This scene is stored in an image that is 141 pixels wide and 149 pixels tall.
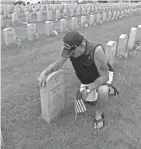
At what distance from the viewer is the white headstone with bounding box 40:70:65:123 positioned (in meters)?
2.85

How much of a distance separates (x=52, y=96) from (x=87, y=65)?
81cm

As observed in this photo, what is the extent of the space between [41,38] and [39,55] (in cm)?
272

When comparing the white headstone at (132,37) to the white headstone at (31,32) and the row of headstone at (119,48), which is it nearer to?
the row of headstone at (119,48)

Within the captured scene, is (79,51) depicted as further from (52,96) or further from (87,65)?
(52,96)

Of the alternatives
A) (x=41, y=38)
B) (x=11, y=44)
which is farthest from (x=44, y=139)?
(x=41, y=38)

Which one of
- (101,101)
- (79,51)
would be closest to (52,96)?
(101,101)

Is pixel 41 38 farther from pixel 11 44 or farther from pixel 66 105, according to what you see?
pixel 66 105

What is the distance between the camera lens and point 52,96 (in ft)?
9.85

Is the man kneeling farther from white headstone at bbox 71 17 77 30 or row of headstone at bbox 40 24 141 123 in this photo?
white headstone at bbox 71 17 77 30

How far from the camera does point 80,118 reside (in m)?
3.19

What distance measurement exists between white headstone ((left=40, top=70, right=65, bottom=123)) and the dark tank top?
41 centimetres

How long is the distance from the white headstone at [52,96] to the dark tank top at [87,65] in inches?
16.0

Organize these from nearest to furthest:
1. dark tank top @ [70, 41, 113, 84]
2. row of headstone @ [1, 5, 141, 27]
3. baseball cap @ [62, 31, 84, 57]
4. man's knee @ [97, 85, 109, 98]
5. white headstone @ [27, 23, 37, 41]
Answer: baseball cap @ [62, 31, 84, 57], dark tank top @ [70, 41, 113, 84], man's knee @ [97, 85, 109, 98], white headstone @ [27, 23, 37, 41], row of headstone @ [1, 5, 141, 27]

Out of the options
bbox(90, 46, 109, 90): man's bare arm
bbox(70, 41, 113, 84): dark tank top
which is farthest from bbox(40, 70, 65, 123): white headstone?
bbox(90, 46, 109, 90): man's bare arm
